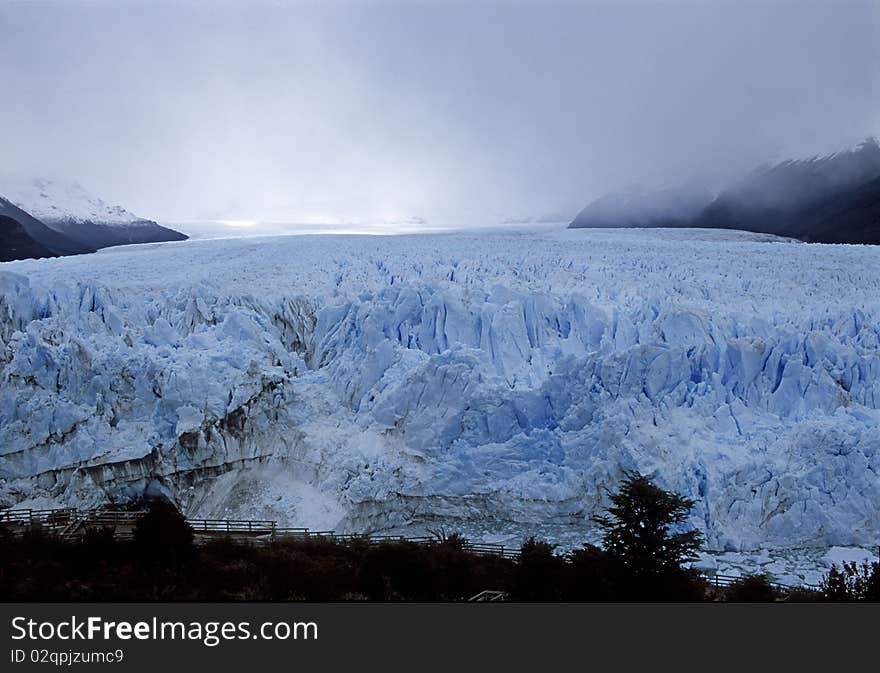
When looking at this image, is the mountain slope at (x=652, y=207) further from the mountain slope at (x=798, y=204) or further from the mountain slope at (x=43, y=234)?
the mountain slope at (x=43, y=234)

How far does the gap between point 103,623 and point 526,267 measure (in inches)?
447

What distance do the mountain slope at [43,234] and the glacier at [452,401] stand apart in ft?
39.2

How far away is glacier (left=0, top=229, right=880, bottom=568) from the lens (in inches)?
368

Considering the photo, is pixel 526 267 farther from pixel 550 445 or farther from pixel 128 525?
pixel 128 525

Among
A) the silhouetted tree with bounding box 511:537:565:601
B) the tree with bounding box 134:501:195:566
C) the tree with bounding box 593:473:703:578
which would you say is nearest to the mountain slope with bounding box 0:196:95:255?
the tree with bounding box 134:501:195:566

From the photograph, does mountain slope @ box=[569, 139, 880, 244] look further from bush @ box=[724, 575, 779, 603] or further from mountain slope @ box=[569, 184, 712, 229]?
bush @ box=[724, 575, 779, 603]

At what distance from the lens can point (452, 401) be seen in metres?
10.5

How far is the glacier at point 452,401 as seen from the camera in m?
9.34

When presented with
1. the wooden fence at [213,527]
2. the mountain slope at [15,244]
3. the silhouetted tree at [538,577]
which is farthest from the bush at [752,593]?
the mountain slope at [15,244]

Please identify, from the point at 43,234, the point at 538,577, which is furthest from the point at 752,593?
the point at 43,234

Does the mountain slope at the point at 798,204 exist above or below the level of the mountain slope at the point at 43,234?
above

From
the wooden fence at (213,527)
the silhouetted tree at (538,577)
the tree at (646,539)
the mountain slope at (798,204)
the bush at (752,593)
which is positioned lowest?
the wooden fence at (213,527)

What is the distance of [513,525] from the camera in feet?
31.5

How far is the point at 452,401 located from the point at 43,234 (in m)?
20.8
